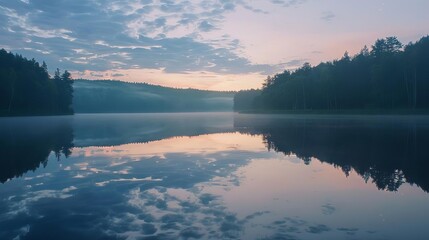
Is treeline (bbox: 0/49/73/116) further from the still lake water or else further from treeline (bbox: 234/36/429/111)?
the still lake water

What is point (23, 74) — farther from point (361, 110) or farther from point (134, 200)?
point (134, 200)

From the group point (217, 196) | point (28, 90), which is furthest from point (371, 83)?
point (28, 90)

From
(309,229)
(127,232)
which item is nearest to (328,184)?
(309,229)

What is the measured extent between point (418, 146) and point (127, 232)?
68.5 feet

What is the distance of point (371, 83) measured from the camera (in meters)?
85.1

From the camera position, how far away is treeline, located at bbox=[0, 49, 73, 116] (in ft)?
293

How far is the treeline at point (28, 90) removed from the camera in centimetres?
8925

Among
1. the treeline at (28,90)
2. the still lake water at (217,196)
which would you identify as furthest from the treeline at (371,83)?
the treeline at (28,90)

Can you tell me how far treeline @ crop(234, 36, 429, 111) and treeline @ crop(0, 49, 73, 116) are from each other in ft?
255

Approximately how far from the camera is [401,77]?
7750 cm

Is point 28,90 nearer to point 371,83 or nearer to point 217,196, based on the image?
point 371,83

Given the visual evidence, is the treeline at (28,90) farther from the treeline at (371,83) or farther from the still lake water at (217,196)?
the still lake water at (217,196)

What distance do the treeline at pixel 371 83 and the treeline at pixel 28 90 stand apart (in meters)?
77.9

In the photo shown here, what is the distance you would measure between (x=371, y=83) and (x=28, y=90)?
93.3 metres
